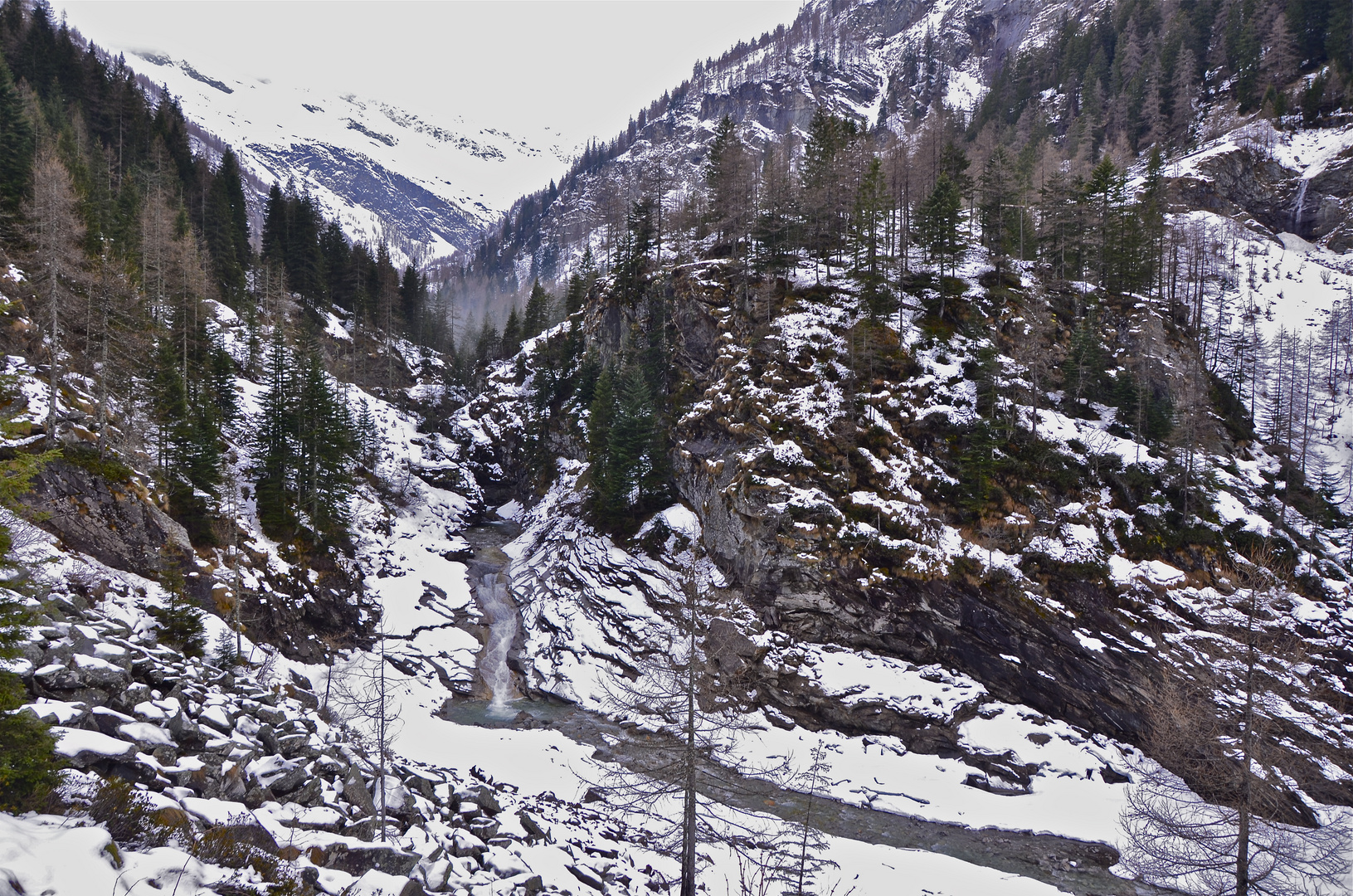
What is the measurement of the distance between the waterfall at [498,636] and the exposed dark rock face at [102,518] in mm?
16307

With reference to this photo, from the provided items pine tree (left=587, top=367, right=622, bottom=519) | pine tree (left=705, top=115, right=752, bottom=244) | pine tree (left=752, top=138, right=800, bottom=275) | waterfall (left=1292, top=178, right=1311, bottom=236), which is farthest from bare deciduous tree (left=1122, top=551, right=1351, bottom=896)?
waterfall (left=1292, top=178, right=1311, bottom=236)

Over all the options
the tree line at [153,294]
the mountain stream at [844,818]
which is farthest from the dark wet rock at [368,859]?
the tree line at [153,294]

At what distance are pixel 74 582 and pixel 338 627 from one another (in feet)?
60.8

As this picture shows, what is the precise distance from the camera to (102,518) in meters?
21.6

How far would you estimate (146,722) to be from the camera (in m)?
10.0

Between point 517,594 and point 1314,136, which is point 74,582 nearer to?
point 517,594

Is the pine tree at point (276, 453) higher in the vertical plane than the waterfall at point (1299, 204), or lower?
lower

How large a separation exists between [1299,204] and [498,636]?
331ft

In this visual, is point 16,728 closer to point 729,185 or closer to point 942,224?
point 942,224

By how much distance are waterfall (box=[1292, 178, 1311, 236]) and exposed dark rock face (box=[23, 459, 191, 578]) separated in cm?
11080

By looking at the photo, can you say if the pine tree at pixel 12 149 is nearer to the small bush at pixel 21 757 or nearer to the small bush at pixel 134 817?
the small bush at pixel 21 757

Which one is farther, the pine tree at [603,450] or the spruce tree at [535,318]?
the spruce tree at [535,318]

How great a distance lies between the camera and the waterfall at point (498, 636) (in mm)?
32562

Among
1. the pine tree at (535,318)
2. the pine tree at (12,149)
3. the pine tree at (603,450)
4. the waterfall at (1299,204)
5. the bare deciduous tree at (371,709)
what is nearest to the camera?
the bare deciduous tree at (371,709)
